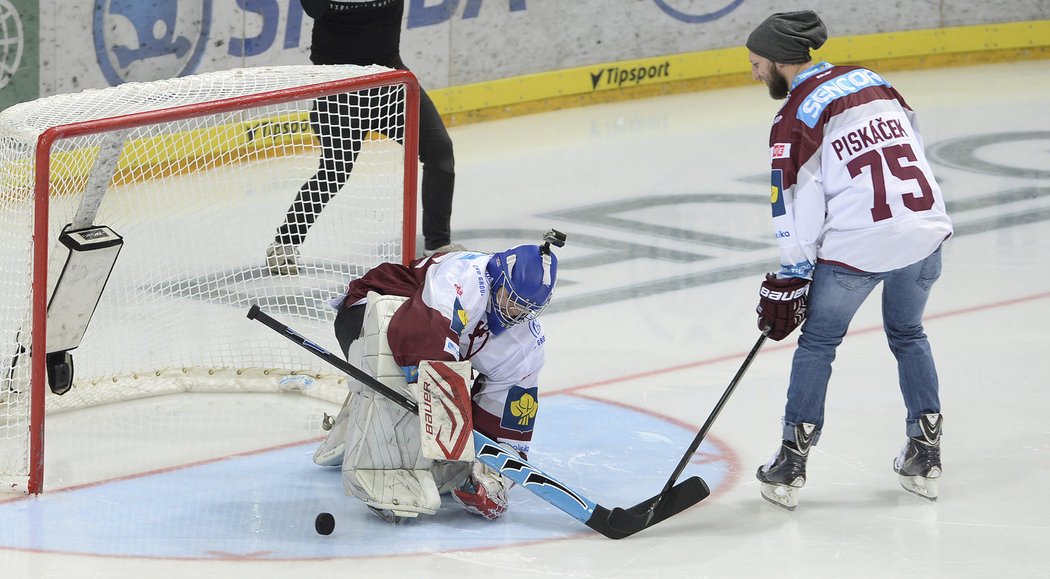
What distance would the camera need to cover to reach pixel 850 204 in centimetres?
385

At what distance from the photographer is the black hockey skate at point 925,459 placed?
4195mm

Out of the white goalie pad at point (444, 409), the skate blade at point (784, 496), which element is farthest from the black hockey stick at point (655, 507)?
the white goalie pad at point (444, 409)

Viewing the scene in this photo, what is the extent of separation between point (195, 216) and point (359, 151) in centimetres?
90

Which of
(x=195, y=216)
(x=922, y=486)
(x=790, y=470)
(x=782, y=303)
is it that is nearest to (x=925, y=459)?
(x=922, y=486)

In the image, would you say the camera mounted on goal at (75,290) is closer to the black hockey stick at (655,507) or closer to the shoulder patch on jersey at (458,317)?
the shoulder patch on jersey at (458,317)

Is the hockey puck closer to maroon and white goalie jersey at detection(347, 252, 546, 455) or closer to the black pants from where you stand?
maroon and white goalie jersey at detection(347, 252, 546, 455)

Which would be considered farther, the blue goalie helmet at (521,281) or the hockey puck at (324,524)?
the hockey puck at (324,524)

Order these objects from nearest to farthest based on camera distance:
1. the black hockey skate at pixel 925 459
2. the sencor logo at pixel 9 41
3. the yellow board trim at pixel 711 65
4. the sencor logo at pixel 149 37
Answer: the black hockey skate at pixel 925 459 < the sencor logo at pixel 9 41 < the sencor logo at pixel 149 37 < the yellow board trim at pixel 711 65

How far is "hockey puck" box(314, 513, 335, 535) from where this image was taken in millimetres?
3822

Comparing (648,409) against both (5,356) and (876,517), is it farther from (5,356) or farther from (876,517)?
(5,356)

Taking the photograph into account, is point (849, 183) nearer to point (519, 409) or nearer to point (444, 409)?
point (519, 409)

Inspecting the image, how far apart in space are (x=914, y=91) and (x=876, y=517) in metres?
6.83

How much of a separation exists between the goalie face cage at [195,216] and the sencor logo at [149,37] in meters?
1.67

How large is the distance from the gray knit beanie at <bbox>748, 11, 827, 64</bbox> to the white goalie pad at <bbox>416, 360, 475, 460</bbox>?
1.05 metres
